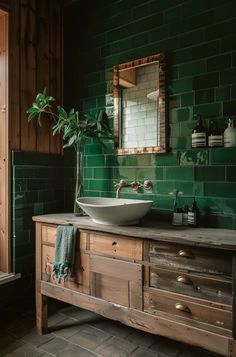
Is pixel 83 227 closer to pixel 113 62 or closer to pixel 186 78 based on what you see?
pixel 186 78

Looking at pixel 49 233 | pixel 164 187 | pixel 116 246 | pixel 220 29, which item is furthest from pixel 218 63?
pixel 49 233

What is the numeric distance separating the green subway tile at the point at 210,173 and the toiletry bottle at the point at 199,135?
0.17 meters

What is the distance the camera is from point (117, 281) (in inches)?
71.1

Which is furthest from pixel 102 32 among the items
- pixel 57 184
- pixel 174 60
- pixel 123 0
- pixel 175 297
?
pixel 175 297

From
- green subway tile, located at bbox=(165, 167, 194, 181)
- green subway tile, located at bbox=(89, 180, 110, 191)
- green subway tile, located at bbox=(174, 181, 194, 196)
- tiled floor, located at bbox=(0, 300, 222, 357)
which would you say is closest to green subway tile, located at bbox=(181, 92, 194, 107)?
green subway tile, located at bbox=(165, 167, 194, 181)

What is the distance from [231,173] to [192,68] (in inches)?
32.2

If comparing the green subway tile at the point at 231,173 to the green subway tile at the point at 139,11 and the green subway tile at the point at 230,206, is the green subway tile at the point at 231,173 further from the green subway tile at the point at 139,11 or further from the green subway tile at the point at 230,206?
the green subway tile at the point at 139,11

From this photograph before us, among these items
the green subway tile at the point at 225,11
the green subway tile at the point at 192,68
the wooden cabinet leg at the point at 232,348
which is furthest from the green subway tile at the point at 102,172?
the wooden cabinet leg at the point at 232,348

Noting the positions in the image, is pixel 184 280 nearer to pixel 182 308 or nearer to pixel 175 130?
pixel 182 308

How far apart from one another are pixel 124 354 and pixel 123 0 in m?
2.75

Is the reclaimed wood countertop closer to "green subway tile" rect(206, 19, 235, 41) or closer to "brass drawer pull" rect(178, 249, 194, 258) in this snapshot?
"brass drawer pull" rect(178, 249, 194, 258)

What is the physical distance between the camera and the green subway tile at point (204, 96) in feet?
6.66

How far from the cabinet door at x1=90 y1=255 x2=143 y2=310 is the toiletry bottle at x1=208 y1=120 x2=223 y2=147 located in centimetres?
95

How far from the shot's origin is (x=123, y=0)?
2463mm
